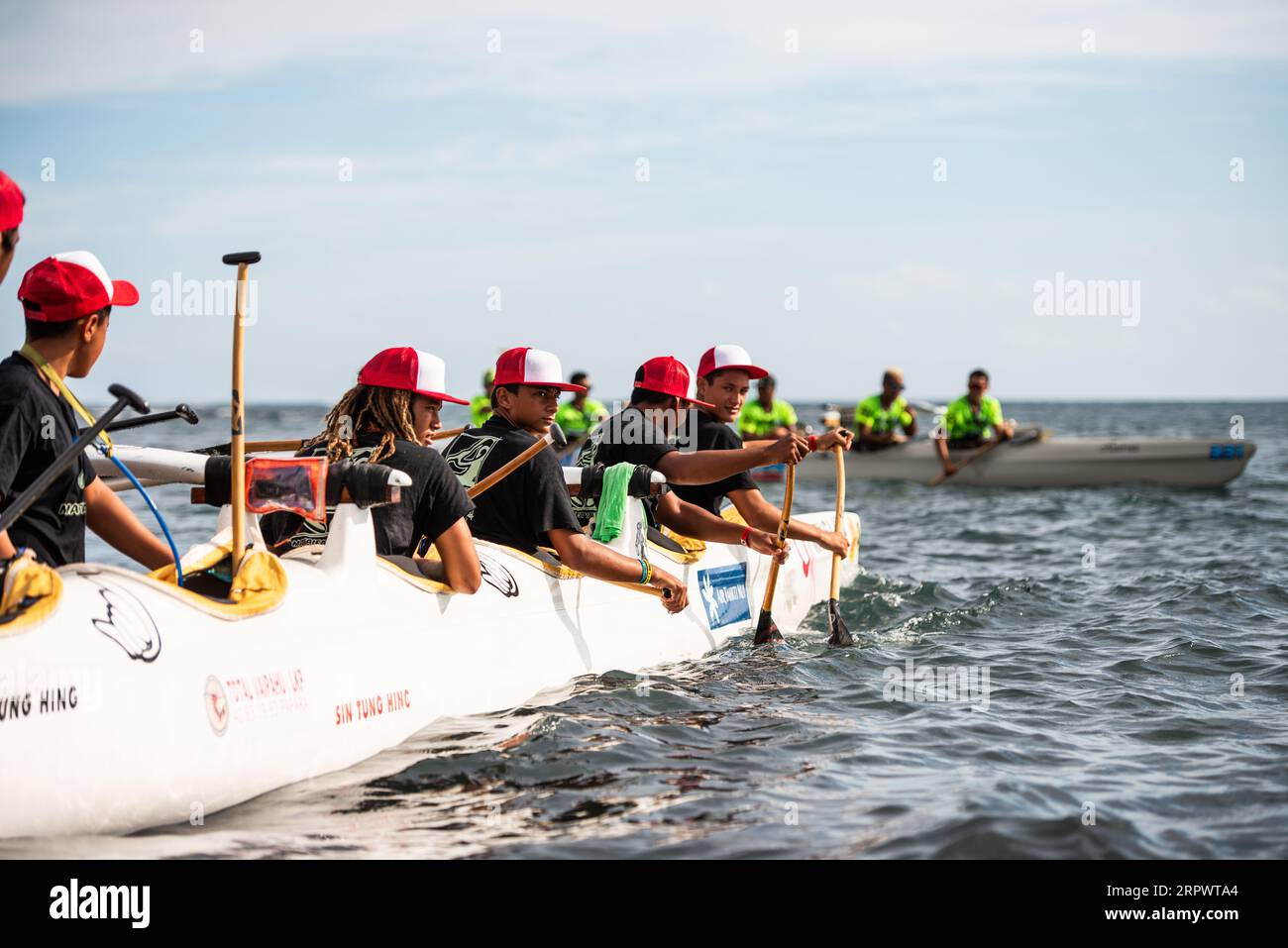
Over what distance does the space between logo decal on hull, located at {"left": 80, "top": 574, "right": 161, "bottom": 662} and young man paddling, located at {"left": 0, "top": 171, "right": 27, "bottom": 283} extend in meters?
0.99

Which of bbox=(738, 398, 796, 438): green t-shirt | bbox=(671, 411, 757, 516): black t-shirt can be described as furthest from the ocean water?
bbox=(738, 398, 796, 438): green t-shirt

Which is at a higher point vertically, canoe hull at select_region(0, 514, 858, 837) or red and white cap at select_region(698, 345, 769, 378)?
red and white cap at select_region(698, 345, 769, 378)

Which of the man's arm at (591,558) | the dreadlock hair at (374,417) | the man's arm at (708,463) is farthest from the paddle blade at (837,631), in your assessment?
the dreadlock hair at (374,417)

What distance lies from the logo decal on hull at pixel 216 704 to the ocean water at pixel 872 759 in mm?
338

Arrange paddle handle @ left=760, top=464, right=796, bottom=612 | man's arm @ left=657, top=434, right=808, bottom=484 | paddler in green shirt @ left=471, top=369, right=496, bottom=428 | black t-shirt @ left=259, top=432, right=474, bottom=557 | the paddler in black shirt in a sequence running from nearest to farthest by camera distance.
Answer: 1. black t-shirt @ left=259, top=432, right=474, bottom=557
2. man's arm @ left=657, top=434, right=808, bottom=484
3. the paddler in black shirt
4. paddle handle @ left=760, top=464, right=796, bottom=612
5. paddler in green shirt @ left=471, top=369, right=496, bottom=428

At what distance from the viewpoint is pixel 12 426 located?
3838 mm

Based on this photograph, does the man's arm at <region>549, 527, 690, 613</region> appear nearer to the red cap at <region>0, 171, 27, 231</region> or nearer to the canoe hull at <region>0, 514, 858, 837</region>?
the canoe hull at <region>0, 514, 858, 837</region>

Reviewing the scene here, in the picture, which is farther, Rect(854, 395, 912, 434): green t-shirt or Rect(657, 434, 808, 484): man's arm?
Rect(854, 395, 912, 434): green t-shirt

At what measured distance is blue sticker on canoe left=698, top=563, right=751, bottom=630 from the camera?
799cm

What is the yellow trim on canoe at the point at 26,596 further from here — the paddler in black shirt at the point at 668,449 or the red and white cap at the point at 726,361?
the red and white cap at the point at 726,361

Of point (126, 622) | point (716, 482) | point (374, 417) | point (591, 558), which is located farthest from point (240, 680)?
point (716, 482)

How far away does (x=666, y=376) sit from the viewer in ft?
23.9

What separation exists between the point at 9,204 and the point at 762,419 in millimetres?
17110

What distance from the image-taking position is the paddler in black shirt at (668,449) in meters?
7.30
